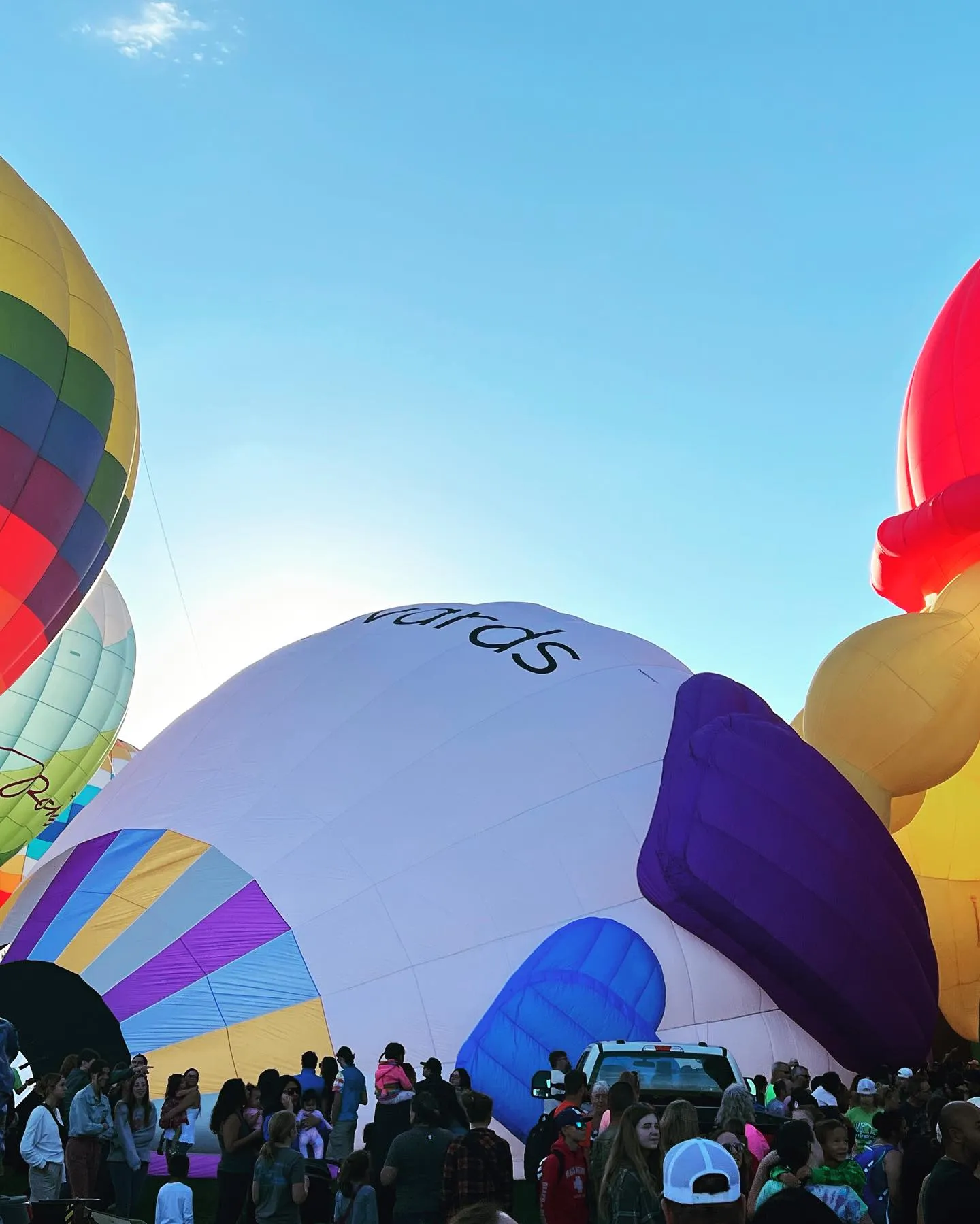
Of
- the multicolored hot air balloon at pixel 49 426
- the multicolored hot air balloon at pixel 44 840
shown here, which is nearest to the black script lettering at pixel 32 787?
the multicolored hot air balloon at pixel 44 840

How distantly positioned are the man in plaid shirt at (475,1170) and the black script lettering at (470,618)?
7170 millimetres

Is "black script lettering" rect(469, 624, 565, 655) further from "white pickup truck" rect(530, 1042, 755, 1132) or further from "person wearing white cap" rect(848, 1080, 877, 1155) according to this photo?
"person wearing white cap" rect(848, 1080, 877, 1155)

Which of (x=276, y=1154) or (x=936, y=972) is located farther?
(x=936, y=972)

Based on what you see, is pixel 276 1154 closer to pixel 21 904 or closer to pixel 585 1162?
pixel 585 1162

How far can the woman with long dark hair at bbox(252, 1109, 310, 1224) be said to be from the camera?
5.43m

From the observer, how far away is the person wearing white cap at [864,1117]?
6.77 m

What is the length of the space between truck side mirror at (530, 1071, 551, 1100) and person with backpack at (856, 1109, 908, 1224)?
2.21 m

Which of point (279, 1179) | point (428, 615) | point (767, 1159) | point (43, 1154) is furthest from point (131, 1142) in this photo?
point (428, 615)

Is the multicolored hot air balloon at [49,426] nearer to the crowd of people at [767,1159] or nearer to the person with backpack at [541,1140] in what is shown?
the crowd of people at [767,1159]

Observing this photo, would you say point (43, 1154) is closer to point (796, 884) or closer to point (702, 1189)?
point (702, 1189)

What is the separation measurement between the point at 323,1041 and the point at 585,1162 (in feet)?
12.5

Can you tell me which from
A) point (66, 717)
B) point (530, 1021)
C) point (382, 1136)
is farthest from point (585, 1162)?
point (66, 717)

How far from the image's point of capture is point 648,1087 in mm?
7512

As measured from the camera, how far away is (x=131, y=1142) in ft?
23.1
